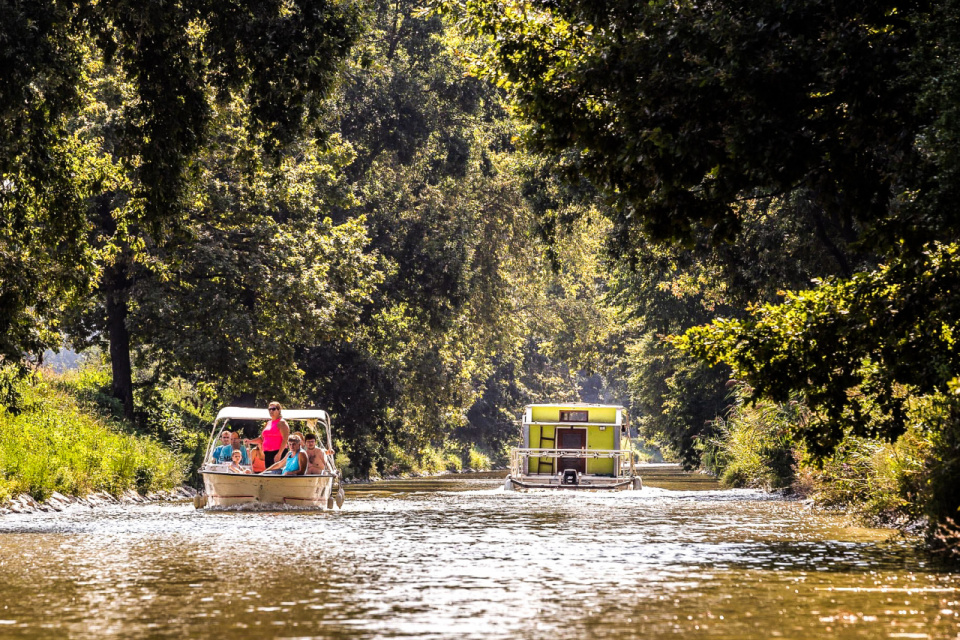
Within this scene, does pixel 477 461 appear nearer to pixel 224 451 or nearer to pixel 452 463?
pixel 452 463

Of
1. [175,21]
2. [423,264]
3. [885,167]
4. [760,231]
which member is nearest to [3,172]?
[175,21]

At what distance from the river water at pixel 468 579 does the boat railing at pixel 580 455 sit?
43.1 ft

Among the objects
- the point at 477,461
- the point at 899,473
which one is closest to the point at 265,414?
the point at 899,473

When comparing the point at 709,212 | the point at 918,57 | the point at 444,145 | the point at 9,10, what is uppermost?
the point at 444,145

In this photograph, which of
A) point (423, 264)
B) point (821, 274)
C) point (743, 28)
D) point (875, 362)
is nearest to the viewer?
point (743, 28)

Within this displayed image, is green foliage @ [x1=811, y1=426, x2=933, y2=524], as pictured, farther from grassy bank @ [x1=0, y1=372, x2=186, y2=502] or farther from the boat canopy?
grassy bank @ [x1=0, y1=372, x2=186, y2=502]

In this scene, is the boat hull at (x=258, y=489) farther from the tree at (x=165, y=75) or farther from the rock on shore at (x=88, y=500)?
the tree at (x=165, y=75)

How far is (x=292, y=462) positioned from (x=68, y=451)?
20.3 feet

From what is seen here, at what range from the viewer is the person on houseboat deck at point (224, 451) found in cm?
2819

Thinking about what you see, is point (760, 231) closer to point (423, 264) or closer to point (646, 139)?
point (646, 139)

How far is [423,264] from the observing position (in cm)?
4706

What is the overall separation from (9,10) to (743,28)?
36.5 ft

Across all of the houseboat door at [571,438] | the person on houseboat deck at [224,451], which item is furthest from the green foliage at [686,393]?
the person on houseboat deck at [224,451]

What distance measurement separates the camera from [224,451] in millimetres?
28250
